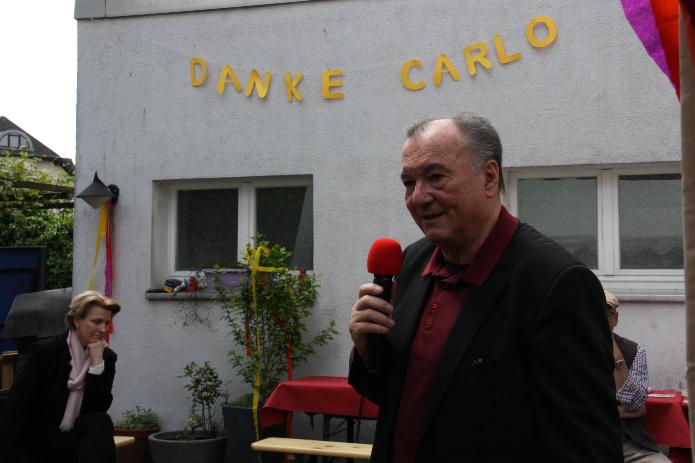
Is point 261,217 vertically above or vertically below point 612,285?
above

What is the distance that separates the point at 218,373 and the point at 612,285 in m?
3.44

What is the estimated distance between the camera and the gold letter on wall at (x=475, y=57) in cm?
667

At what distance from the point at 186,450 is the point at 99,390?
4.16ft

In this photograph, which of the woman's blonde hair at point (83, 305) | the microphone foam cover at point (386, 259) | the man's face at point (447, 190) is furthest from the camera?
the woman's blonde hair at point (83, 305)

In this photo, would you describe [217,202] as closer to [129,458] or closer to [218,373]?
[218,373]

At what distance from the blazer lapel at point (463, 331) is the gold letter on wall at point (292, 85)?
5.44 meters

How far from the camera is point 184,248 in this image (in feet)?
25.9

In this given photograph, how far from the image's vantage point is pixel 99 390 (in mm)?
5895

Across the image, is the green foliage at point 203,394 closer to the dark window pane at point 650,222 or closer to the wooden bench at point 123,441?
the wooden bench at point 123,441

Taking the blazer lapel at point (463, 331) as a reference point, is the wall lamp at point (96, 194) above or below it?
above

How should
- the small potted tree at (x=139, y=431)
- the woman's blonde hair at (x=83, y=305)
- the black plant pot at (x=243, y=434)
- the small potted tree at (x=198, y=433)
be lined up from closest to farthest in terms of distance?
1. the woman's blonde hair at (x=83, y=305)
2. the black plant pot at (x=243, y=434)
3. the small potted tree at (x=198, y=433)
4. the small potted tree at (x=139, y=431)

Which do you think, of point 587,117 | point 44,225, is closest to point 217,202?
point 587,117

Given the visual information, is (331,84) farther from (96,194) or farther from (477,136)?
(477,136)

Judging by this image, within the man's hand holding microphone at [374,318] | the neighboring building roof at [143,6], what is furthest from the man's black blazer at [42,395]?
the man's hand holding microphone at [374,318]
